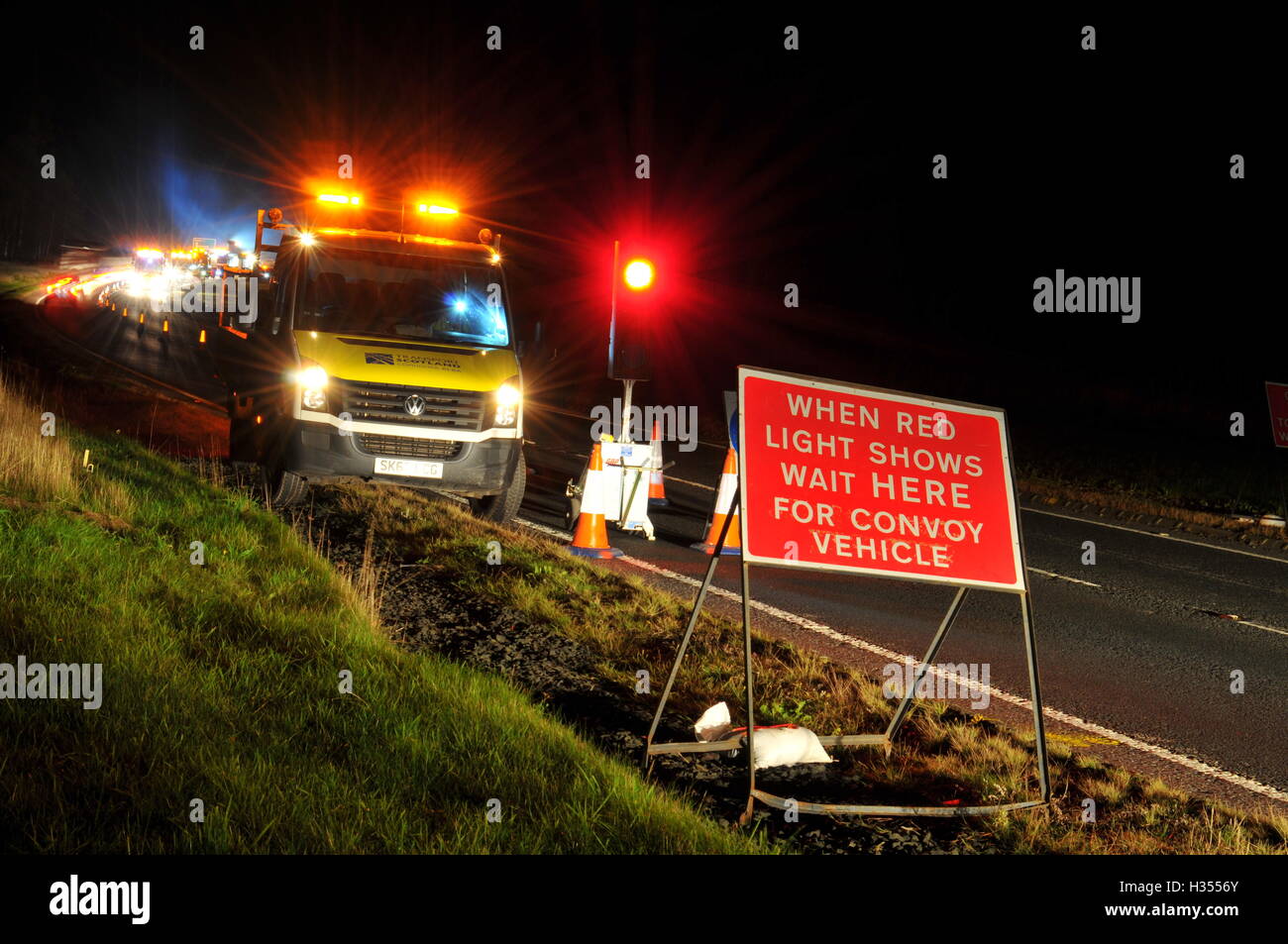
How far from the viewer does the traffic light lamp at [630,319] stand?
10648 millimetres

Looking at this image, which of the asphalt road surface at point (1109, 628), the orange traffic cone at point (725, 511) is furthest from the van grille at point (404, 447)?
the orange traffic cone at point (725, 511)

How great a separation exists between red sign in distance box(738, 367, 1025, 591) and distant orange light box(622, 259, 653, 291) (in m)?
6.06

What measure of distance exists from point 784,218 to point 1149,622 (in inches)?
1724

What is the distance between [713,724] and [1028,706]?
82.7 inches

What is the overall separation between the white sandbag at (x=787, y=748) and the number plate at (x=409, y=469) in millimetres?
5383

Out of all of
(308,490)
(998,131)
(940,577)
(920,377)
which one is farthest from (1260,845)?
(998,131)

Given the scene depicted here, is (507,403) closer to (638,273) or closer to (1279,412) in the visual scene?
(638,273)

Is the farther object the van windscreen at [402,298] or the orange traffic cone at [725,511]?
the van windscreen at [402,298]

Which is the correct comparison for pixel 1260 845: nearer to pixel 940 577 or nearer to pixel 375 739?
pixel 940 577

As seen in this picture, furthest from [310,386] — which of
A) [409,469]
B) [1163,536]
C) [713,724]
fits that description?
[1163,536]

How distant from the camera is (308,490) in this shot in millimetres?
10648

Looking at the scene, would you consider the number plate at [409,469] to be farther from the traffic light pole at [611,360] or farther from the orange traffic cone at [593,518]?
the traffic light pole at [611,360]

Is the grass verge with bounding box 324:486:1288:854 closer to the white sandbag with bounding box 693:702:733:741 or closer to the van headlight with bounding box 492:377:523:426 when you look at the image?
the white sandbag with bounding box 693:702:733:741

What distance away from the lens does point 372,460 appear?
998cm
